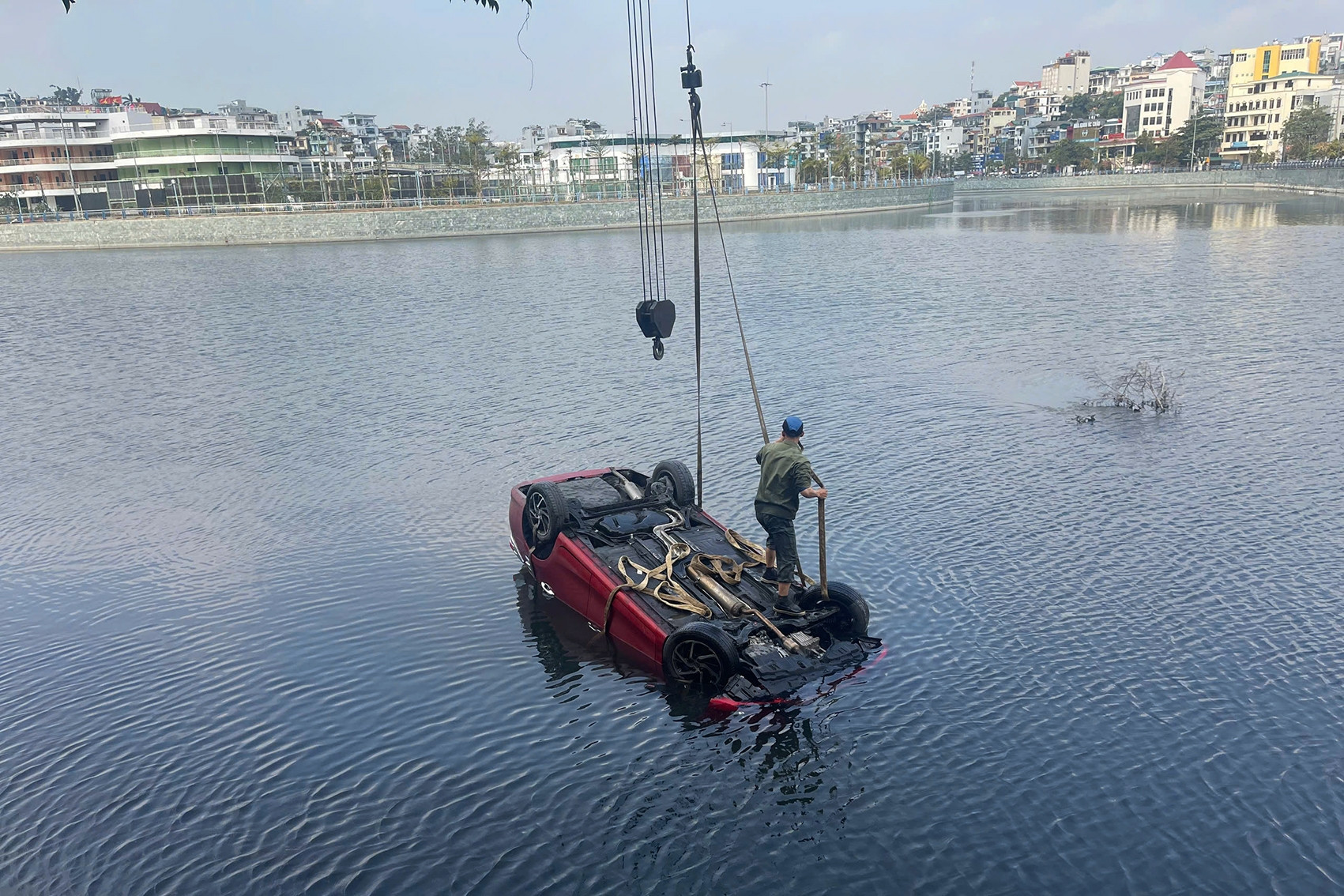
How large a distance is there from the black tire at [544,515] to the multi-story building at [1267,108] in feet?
531

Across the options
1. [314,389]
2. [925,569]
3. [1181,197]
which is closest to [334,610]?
[925,569]

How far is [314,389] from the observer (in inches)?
1045

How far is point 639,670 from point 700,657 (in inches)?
47.8

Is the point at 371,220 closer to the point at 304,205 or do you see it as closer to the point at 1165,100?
the point at 304,205

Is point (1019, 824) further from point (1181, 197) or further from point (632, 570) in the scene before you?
point (1181, 197)

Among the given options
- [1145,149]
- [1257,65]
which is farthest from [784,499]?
[1257,65]

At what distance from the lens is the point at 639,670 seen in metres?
11.0

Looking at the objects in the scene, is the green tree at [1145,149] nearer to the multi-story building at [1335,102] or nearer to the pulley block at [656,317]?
the multi-story building at [1335,102]

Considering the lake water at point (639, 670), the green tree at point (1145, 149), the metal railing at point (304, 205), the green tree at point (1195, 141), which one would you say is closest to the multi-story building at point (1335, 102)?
the green tree at point (1195, 141)

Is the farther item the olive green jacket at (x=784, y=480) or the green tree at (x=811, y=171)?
the green tree at (x=811, y=171)

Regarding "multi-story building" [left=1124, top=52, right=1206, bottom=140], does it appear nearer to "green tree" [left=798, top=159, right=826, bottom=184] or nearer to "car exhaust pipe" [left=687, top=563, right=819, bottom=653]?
"green tree" [left=798, top=159, right=826, bottom=184]

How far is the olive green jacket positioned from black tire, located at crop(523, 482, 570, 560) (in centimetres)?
267

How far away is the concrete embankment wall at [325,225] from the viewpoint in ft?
277

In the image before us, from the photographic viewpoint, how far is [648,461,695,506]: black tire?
Answer: 13.3 meters
